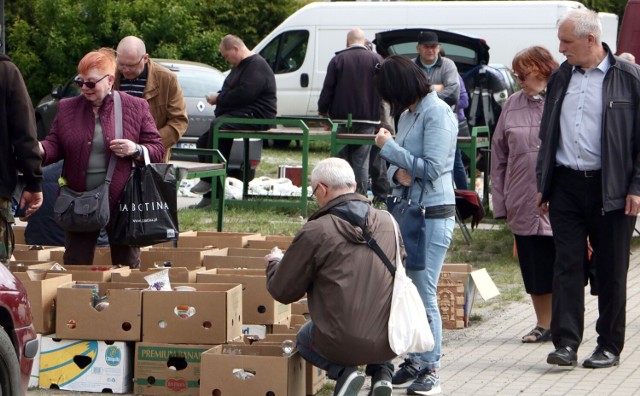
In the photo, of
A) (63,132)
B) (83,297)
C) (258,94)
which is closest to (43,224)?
(63,132)

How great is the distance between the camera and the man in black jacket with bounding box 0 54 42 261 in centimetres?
714

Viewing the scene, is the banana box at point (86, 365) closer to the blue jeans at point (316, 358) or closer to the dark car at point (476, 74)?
the blue jeans at point (316, 358)

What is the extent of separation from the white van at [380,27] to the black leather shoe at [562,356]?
1623cm

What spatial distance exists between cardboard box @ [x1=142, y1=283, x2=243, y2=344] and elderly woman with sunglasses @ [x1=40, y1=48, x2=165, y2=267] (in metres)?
1.06

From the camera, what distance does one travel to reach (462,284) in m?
8.89

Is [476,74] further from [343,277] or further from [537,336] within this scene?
[343,277]

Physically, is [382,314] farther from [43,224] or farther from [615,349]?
[43,224]

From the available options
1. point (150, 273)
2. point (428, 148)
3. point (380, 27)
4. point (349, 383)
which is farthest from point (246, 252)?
point (380, 27)

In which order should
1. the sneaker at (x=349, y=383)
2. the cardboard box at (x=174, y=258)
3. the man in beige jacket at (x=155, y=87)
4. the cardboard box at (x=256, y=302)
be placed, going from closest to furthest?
the sneaker at (x=349, y=383) → the cardboard box at (x=256, y=302) → the cardboard box at (x=174, y=258) → the man in beige jacket at (x=155, y=87)

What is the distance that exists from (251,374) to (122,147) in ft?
5.79

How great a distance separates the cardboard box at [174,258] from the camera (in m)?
8.51

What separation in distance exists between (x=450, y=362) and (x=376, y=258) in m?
1.85

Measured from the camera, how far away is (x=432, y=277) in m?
7.04

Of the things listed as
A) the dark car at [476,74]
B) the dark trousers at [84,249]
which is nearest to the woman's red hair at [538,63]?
the dark trousers at [84,249]
